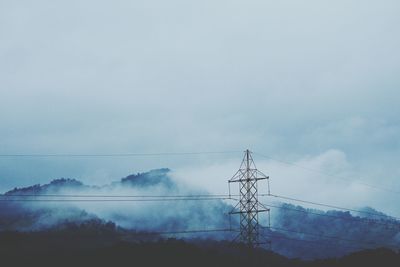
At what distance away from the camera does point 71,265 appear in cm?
14150

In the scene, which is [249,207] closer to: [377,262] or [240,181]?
[240,181]

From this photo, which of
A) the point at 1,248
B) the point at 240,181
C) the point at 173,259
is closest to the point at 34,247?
the point at 1,248

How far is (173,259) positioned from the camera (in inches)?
5556

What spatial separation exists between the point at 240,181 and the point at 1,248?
475 feet

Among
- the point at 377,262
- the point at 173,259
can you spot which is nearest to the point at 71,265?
the point at 173,259

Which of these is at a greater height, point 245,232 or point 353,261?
point 245,232

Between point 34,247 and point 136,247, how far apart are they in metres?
65.7

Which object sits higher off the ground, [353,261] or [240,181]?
[240,181]

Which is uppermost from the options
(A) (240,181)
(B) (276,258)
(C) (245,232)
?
(A) (240,181)

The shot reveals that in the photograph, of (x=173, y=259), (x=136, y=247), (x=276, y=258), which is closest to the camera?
(x=173, y=259)

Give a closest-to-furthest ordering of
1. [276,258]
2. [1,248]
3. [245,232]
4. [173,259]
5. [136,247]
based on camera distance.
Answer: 1. [245,232]
2. [173,259]
3. [136,247]
4. [1,248]
5. [276,258]

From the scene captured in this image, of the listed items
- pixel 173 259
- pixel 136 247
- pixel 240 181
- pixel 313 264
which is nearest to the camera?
pixel 240 181

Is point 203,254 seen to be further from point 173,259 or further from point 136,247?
point 136,247

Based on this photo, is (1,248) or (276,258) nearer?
(1,248)
